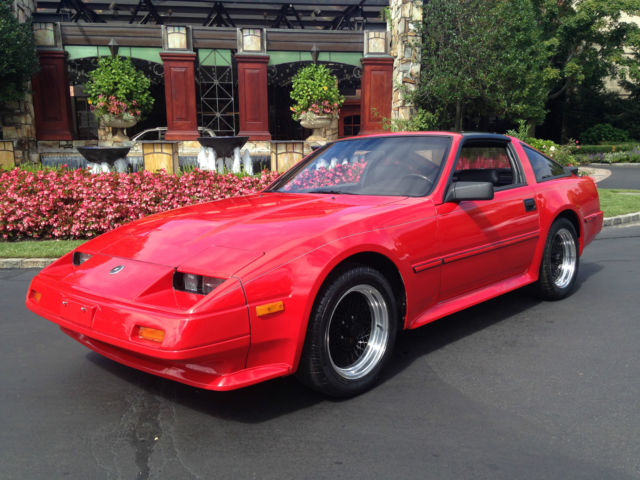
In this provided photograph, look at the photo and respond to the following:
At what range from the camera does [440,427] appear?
278 cm

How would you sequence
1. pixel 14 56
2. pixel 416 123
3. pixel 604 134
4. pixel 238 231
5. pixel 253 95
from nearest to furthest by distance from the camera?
pixel 238 231 → pixel 14 56 → pixel 416 123 → pixel 253 95 → pixel 604 134

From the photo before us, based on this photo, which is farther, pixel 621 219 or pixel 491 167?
pixel 621 219

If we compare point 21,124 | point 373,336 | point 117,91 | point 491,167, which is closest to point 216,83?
point 117,91

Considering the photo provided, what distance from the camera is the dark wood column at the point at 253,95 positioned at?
20094 mm

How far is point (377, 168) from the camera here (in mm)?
3973

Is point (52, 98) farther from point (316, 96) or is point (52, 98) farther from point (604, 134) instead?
point (604, 134)

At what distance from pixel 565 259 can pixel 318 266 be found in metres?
3.24

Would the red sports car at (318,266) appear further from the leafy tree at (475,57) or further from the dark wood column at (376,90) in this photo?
the dark wood column at (376,90)

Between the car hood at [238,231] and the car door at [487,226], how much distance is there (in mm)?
499

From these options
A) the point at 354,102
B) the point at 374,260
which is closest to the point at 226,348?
the point at 374,260

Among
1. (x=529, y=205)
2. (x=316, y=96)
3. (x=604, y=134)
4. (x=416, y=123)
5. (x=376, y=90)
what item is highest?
(x=376, y=90)

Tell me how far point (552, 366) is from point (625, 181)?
1619cm

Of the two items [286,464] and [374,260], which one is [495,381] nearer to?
[374,260]

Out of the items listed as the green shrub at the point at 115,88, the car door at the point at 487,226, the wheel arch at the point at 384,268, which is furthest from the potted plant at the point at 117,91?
the wheel arch at the point at 384,268
